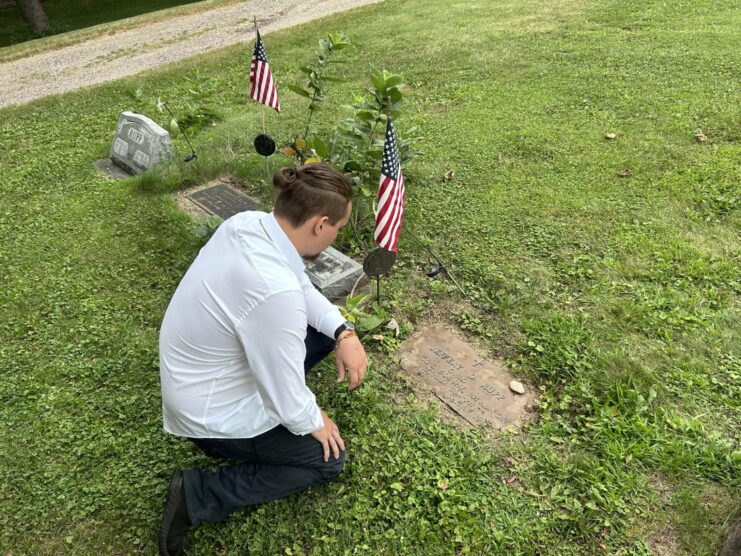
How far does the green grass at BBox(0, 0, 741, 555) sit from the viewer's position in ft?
8.40

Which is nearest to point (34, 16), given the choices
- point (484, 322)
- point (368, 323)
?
point (368, 323)

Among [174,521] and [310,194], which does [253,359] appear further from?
[174,521]

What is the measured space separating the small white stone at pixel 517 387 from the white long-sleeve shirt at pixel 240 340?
4.40ft

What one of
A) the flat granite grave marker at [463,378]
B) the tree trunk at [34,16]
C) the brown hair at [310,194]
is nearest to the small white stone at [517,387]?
the flat granite grave marker at [463,378]

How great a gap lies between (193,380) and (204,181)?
3.67 metres

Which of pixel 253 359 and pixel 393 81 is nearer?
pixel 253 359

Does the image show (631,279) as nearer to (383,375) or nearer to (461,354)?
(461,354)

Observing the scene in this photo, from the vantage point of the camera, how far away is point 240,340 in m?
2.11

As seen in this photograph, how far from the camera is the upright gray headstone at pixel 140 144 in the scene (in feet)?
18.5

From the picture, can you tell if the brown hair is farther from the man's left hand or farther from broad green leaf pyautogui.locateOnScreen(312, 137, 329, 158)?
broad green leaf pyautogui.locateOnScreen(312, 137, 329, 158)

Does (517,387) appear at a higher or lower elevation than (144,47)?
lower

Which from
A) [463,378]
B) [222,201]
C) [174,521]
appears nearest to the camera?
[174,521]

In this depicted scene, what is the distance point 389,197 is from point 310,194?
112 centimetres

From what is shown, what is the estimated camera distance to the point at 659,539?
2.43m
